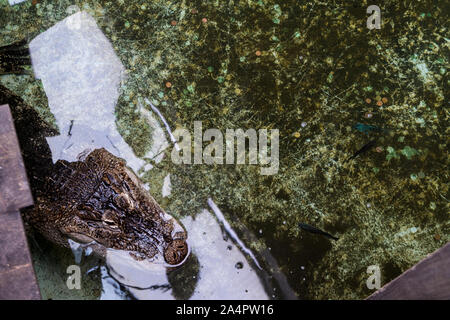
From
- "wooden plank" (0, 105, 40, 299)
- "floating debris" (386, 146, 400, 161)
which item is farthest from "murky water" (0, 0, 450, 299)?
"wooden plank" (0, 105, 40, 299)

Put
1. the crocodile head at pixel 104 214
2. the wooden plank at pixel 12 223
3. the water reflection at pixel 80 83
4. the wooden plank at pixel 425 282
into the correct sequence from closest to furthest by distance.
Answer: the wooden plank at pixel 12 223, the wooden plank at pixel 425 282, the crocodile head at pixel 104 214, the water reflection at pixel 80 83

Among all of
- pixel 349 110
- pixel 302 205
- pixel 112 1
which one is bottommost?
pixel 302 205

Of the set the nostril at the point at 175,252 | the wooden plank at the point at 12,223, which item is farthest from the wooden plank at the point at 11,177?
the nostril at the point at 175,252

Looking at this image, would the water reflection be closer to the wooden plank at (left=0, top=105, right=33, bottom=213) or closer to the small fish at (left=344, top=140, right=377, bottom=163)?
the wooden plank at (left=0, top=105, right=33, bottom=213)

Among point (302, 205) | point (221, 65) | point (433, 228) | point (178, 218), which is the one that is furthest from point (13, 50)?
point (433, 228)

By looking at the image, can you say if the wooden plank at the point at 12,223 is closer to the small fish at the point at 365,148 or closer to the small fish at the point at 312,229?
the small fish at the point at 312,229

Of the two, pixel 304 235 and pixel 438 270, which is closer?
pixel 438 270

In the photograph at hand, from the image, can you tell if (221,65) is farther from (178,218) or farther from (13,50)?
(13,50)
